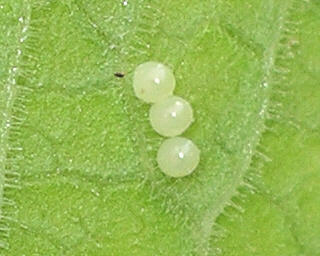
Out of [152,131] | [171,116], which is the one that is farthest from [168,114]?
[152,131]

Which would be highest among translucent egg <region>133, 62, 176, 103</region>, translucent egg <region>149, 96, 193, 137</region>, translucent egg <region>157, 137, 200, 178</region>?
translucent egg <region>133, 62, 176, 103</region>

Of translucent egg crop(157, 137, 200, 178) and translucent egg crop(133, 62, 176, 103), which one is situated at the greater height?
translucent egg crop(133, 62, 176, 103)

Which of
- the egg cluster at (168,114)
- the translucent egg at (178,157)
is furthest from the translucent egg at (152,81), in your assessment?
the translucent egg at (178,157)

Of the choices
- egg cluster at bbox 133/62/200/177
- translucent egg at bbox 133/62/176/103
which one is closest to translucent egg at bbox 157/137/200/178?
egg cluster at bbox 133/62/200/177

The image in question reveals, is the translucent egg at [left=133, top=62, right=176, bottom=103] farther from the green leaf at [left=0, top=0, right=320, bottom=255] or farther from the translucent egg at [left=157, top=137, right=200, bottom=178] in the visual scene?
the translucent egg at [left=157, top=137, right=200, bottom=178]

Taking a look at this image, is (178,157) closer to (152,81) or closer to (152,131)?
(152,131)

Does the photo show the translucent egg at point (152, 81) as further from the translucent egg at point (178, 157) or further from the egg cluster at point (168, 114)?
the translucent egg at point (178, 157)

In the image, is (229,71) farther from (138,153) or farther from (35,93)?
(35,93)

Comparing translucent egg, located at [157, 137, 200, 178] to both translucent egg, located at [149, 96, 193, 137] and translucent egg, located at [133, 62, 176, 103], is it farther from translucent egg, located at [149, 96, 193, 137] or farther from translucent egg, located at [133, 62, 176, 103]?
translucent egg, located at [133, 62, 176, 103]

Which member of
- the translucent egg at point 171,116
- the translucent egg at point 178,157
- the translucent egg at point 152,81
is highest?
the translucent egg at point 152,81
